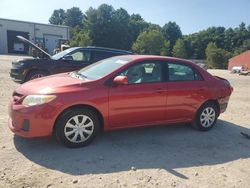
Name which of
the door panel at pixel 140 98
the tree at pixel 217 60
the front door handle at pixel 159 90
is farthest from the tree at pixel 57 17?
the front door handle at pixel 159 90

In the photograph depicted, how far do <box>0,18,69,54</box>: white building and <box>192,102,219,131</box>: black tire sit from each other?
51.5 metres

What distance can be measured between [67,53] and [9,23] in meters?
51.0

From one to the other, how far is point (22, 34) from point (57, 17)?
66280 mm

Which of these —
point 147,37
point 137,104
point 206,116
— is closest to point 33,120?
point 137,104

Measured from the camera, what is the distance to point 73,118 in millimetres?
5328

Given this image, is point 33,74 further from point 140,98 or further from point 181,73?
point 140,98

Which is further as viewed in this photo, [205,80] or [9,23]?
[9,23]

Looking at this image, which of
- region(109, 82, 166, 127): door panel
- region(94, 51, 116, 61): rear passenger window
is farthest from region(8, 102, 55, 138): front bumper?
region(94, 51, 116, 61): rear passenger window

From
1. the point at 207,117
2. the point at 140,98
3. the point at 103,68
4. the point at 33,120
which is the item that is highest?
the point at 103,68

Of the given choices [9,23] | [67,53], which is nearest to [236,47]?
[9,23]

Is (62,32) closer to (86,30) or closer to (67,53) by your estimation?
(86,30)

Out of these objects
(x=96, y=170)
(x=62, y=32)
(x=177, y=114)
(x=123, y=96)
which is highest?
(x=62, y=32)

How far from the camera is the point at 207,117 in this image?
7012 millimetres

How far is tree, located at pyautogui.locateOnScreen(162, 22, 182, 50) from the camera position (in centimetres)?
10575
